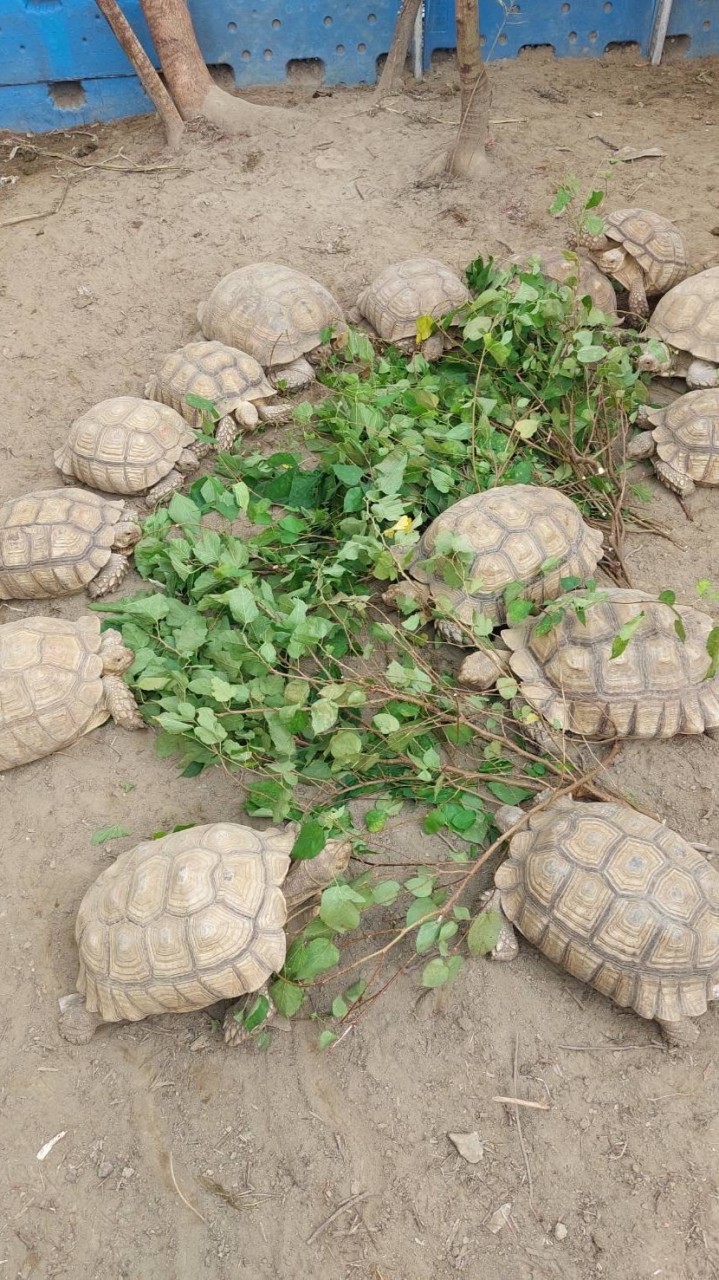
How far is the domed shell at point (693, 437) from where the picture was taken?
15.1 ft

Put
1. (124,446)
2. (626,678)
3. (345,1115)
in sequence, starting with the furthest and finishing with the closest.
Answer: (124,446)
(626,678)
(345,1115)

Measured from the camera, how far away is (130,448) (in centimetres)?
493

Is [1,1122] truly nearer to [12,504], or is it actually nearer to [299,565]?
[299,565]

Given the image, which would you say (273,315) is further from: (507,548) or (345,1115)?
(345,1115)

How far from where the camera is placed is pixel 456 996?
10.4 feet

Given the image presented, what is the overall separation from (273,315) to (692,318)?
2.68 meters

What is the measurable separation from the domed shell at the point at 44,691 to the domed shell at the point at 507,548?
67.0 inches

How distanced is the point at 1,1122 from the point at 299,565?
2.67 m

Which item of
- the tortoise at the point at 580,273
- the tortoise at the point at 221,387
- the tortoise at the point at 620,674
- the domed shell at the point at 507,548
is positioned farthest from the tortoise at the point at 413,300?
the tortoise at the point at 620,674

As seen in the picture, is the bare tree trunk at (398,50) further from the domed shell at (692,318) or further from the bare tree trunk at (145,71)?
the domed shell at (692,318)

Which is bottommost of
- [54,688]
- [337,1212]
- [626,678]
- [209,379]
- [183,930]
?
[337,1212]

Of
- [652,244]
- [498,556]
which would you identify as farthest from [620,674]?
[652,244]

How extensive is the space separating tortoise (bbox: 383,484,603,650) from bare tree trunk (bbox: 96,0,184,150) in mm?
5732

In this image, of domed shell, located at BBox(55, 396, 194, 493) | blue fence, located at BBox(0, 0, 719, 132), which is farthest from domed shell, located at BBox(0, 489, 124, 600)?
blue fence, located at BBox(0, 0, 719, 132)
